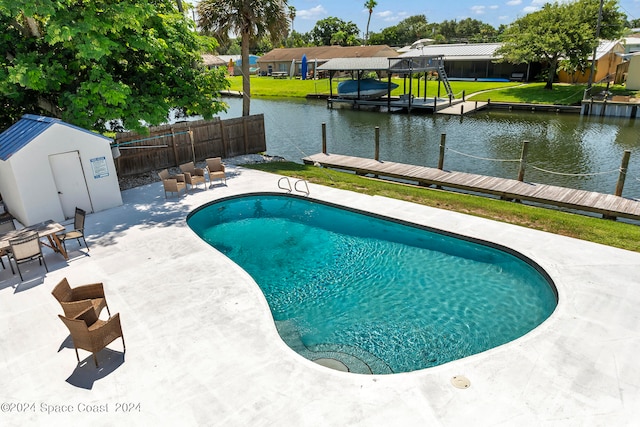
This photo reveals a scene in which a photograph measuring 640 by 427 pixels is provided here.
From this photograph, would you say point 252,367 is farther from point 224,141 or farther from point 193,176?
point 224,141

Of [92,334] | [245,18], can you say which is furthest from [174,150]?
[92,334]

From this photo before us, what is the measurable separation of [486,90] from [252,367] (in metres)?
47.9

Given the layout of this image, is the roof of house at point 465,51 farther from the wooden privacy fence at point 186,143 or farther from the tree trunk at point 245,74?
the wooden privacy fence at point 186,143

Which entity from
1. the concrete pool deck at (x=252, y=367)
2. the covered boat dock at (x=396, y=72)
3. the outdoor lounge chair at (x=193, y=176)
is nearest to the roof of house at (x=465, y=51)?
the covered boat dock at (x=396, y=72)

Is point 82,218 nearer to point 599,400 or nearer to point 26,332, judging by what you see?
point 26,332

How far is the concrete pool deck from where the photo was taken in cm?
639

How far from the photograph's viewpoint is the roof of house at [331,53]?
209 ft

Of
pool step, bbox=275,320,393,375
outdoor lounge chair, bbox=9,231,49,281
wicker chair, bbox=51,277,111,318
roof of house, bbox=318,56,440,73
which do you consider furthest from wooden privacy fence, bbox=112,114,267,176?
roof of house, bbox=318,56,440,73

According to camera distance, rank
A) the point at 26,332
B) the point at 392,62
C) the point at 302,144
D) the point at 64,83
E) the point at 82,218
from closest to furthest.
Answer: the point at 26,332, the point at 82,218, the point at 64,83, the point at 302,144, the point at 392,62

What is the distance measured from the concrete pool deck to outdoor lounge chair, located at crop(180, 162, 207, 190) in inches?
238

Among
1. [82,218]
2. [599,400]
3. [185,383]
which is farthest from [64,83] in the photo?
[599,400]

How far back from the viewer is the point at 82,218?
1153cm

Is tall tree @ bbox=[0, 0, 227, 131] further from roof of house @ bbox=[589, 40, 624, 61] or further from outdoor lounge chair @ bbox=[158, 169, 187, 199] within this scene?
roof of house @ bbox=[589, 40, 624, 61]

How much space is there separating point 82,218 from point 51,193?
248 cm
